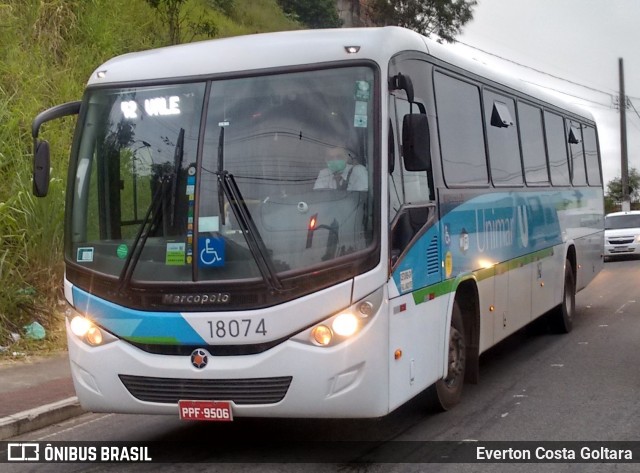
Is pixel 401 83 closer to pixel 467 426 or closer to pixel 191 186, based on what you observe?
pixel 191 186

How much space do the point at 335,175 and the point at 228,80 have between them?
108 cm

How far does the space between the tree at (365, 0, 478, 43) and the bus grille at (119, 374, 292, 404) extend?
4143 cm

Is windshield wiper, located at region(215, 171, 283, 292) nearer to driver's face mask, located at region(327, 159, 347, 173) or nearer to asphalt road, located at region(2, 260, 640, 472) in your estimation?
driver's face mask, located at region(327, 159, 347, 173)

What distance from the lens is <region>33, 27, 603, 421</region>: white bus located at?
20.8 ft

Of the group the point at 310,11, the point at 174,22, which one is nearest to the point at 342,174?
the point at 174,22

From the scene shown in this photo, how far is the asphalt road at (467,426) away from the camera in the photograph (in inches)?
267

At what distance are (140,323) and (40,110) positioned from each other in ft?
31.0

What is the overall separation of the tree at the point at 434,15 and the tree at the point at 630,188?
2407 centimetres

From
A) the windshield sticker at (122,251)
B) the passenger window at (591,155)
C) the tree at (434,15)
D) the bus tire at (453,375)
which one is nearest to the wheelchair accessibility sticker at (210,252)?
the windshield sticker at (122,251)

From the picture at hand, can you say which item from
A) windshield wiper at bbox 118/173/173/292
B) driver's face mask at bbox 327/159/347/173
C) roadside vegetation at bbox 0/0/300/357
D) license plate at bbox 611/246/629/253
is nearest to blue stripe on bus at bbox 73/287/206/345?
windshield wiper at bbox 118/173/173/292

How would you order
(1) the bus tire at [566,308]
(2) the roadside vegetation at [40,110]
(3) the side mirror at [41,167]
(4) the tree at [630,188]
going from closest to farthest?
(3) the side mirror at [41,167], (2) the roadside vegetation at [40,110], (1) the bus tire at [566,308], (4) the tree at [630,188]

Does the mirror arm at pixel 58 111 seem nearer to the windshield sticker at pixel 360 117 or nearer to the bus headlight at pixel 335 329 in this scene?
the windshield sticker at pixel 360 117

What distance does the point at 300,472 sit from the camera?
6.48m

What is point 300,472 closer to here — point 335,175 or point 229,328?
point 229,328
